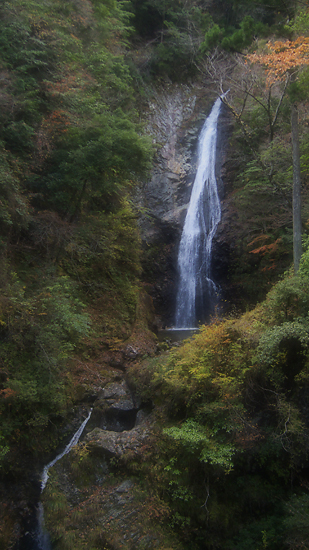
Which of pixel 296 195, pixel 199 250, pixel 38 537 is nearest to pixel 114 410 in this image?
pixel 38 537

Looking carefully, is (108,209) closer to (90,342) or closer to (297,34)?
(90,342)

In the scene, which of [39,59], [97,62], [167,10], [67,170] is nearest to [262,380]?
[67,170]

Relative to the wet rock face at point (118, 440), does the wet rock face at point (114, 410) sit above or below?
above

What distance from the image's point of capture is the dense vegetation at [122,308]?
5758 millimetres

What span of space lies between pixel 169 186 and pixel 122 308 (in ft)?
31.9

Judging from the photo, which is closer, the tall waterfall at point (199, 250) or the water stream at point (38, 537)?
the water stream at point (38, 537)

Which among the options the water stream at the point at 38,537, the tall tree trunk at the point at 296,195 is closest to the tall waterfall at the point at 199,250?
the tall tree trunk at the point at 296,195

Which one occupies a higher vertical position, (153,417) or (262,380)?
(262,380)

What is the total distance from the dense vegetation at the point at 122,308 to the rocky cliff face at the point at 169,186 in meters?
4.17

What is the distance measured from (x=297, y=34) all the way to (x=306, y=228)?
570 cm

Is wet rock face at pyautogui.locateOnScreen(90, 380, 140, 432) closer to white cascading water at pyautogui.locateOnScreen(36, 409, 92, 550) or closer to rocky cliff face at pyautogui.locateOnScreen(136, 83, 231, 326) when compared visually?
white cascading water at pyautogui.locateOnScreen(36, 409, 92, 550)

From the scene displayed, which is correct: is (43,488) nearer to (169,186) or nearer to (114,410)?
(114,410)

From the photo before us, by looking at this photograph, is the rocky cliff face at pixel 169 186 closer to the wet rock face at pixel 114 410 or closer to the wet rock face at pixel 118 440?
the wet rock face at pixel 114 410

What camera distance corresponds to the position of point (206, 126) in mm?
20953
